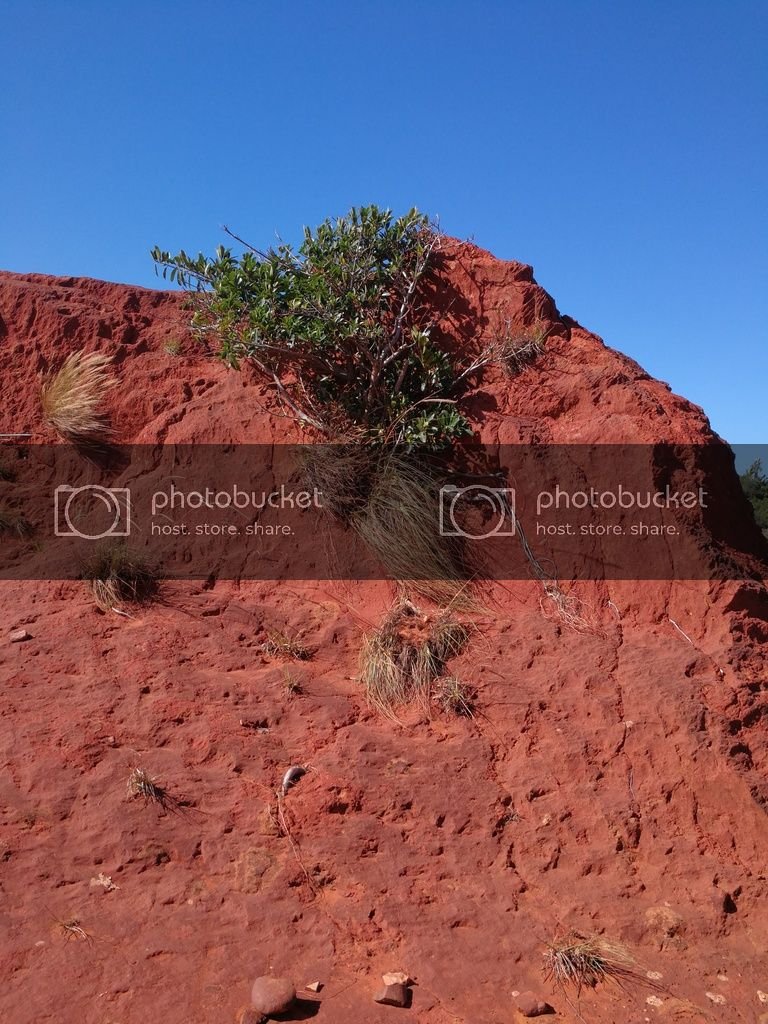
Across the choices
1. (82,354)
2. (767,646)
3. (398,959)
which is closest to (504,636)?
(767,646)

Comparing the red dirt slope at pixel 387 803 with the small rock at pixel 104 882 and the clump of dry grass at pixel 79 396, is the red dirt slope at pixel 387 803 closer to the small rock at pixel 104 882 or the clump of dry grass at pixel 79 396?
the small rock at pixel 104 882

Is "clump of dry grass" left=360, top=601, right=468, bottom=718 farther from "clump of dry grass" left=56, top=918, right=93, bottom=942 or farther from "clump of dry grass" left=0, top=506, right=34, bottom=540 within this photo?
"clump of dry grass" left=0, top=506, right=34, bottom=540

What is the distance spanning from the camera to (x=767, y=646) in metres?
4.79

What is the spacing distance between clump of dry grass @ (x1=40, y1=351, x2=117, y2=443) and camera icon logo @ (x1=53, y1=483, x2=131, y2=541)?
1.67 ft

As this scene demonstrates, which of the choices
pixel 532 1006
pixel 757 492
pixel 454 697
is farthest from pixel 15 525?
pixel 757 492

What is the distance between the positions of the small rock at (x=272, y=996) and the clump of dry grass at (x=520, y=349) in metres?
4.42

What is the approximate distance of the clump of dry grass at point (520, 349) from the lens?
6207 mm

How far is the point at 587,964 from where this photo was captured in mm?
3293

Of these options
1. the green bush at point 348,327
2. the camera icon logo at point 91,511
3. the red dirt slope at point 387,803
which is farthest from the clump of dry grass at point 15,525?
the green bush at point 348,327

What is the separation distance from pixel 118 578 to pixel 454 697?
2.37 meters

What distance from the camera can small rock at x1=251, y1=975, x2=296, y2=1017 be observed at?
291 cm

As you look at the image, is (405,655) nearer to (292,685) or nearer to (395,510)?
(292,685)

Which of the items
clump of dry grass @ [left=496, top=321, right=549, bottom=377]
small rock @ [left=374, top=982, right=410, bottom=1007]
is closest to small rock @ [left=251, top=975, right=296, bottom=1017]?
small rock @ [left=374, top=982, right=410, bottom=1007]

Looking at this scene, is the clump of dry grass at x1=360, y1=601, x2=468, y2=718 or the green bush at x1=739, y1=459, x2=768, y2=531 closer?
the clump of dry grass at x1=360, y1=601, x2=468, y2=718
